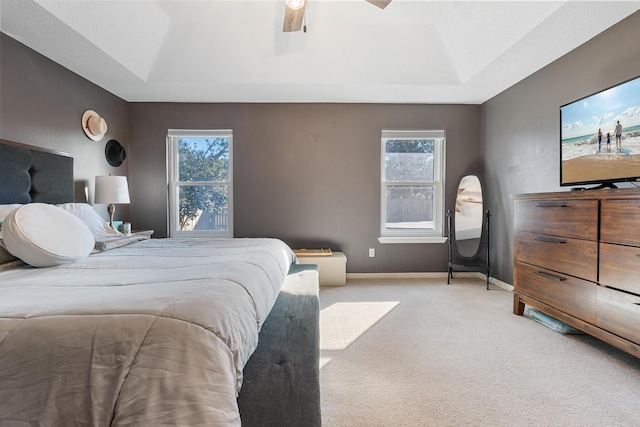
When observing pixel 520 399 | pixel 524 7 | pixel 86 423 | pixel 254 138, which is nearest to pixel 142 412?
pixel 86 423

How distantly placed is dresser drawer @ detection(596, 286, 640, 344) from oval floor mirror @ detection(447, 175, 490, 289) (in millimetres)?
1879

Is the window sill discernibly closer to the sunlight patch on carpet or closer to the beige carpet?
the sunlight patch on carpet

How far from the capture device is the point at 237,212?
13.5 ft

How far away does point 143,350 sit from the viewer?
893 millimetres

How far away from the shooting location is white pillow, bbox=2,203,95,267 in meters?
1.57

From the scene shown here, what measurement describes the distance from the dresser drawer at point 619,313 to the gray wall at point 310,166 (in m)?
2.20

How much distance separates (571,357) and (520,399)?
748mm

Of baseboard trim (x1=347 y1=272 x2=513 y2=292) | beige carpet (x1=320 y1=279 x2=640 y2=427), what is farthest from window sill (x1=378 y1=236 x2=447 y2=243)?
beige carpet (x1=320 y1=279 x2=640 y2=427)

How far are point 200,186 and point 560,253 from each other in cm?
394

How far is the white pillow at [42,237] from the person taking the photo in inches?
61.9

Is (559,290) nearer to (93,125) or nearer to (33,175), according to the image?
(33,175)

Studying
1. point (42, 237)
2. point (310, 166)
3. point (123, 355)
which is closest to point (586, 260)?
point (123, 355)

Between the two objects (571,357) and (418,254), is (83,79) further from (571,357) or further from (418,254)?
(571,357)

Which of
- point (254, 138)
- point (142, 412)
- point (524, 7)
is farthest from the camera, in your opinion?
point (254, 138)
